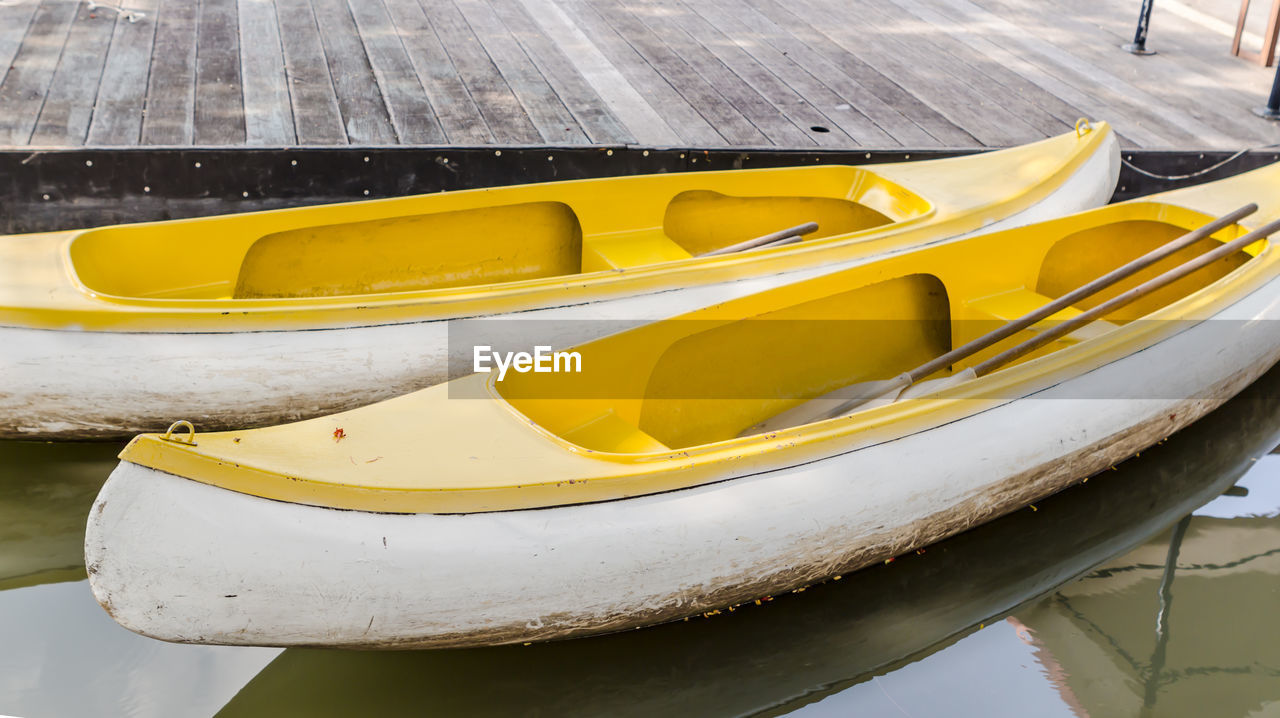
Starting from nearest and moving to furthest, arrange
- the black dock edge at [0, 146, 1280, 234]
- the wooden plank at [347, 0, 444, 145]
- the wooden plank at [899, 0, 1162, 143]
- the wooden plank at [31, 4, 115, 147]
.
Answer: the black dock edge at [0, 146, 1280, 234] < the wooden plank at [31, 4, 115, 147] < the wooden plank at [347, 0, 444, 145] < the wooden plank at [899, 0, 1162, 143]

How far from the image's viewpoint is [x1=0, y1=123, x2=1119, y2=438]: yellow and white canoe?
88.7 inches

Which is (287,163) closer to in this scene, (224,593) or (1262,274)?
(224,593)

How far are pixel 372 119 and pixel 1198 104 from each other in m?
3.20

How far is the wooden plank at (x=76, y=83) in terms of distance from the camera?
3393 millimetres

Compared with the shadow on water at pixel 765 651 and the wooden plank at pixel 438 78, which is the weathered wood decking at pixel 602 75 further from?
the shadow on water at pixel 765 651

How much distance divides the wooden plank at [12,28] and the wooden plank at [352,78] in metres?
1.11

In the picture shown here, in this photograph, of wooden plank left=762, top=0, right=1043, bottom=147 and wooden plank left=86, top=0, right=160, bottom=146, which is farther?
wooden plank left=762, top=0, right=1043, bottom=147

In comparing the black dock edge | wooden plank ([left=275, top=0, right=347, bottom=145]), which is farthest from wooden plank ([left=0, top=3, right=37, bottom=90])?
wooden plank ([left=275, top=0, right=347, bottom=145])

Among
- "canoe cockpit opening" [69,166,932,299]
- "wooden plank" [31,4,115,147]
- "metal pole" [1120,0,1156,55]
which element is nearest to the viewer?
"canoe cockpit opening" [69,166,932,299]

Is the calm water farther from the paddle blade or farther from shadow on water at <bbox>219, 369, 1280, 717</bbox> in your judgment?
the paddle blade

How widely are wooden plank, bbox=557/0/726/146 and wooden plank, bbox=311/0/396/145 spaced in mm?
881

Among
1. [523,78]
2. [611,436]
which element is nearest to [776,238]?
[611,436]

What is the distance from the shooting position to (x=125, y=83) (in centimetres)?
379

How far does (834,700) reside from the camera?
2.08 m
